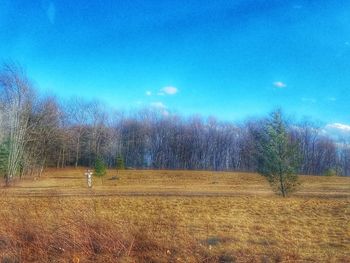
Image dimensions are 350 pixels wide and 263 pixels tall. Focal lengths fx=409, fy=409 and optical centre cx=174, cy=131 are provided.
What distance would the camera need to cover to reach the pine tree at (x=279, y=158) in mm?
21031

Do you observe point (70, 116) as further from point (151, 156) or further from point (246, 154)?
point (246, 154)

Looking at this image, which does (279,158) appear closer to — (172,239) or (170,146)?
A: (172,239)

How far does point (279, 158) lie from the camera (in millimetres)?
21000

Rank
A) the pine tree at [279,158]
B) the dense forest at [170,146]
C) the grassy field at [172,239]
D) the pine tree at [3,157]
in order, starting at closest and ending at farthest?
1. the grassy field at [172,239]
2. the pine tree at [279,158]
3. the pine tree at [3,157]
4. the dense forest at [170,146]

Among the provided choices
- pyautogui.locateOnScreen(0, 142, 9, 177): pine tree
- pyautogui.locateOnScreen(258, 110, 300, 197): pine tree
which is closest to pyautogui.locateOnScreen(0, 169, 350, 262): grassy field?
pyautogui.locateOnScreen(258, 110, 300, 197): pine tree

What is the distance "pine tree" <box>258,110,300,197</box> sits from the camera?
2103 centimetres

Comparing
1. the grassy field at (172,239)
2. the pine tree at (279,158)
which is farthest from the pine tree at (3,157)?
the grassy field at (172,239)

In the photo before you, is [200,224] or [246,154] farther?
[246,154]

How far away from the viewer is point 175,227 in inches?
408

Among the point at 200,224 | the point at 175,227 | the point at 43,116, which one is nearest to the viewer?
the point at 175,227

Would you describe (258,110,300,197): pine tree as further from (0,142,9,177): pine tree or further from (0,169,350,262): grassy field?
(0,142,9,177): pine tree

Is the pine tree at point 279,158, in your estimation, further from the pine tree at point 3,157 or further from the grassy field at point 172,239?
the pine tree at point 3,157

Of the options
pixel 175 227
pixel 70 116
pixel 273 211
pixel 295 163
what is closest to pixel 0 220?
pixel 175 227

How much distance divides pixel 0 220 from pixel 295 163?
15544 mm
